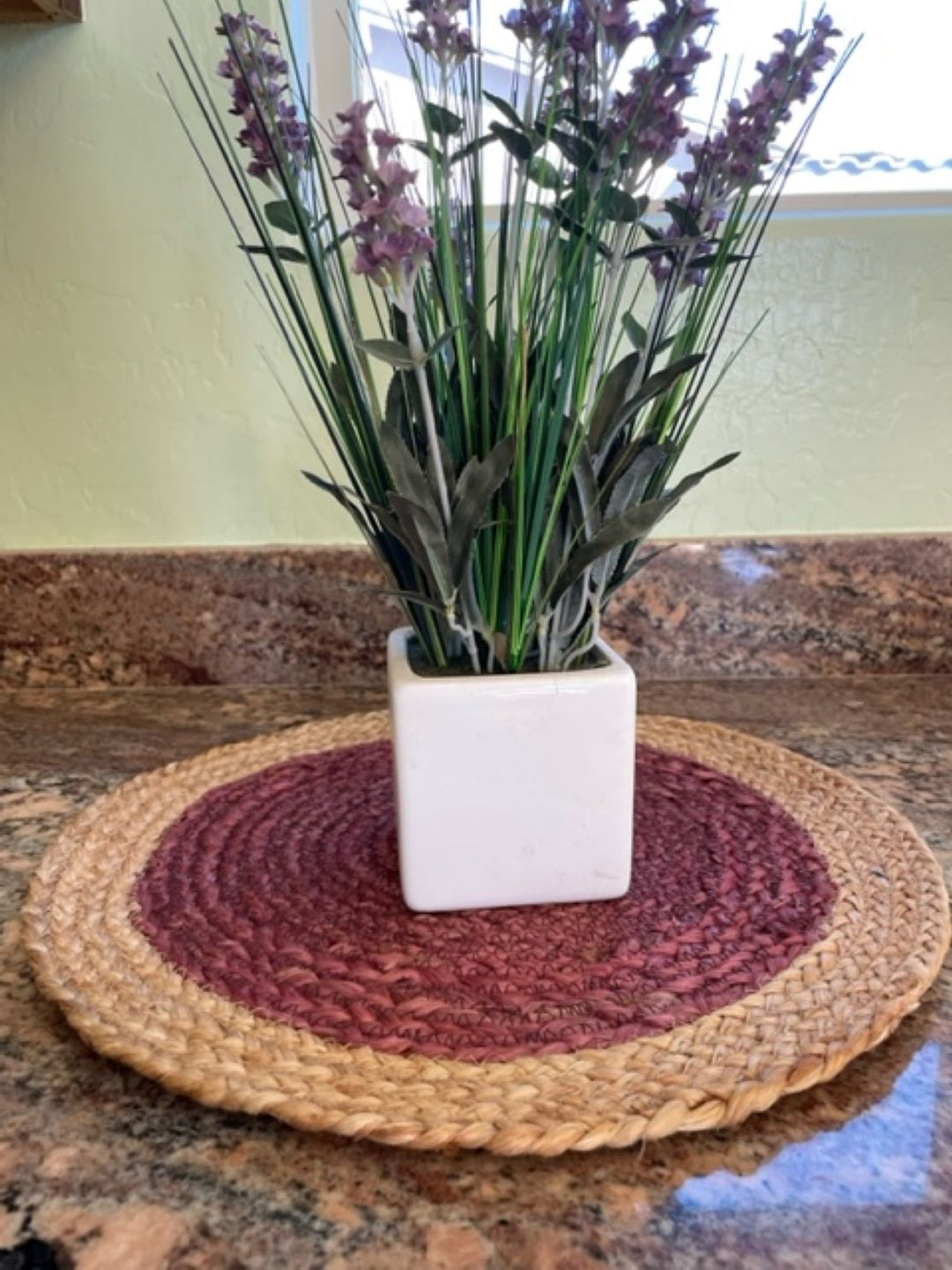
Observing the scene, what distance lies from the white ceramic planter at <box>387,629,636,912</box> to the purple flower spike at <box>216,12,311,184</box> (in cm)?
21

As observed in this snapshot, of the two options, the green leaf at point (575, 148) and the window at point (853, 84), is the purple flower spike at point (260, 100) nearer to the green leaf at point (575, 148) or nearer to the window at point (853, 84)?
the green leaf at point (575, 148)

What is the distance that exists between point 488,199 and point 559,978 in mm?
581

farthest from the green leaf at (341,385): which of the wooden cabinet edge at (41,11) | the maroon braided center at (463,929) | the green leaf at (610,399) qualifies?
the wooden cabinet edge at (41,11)

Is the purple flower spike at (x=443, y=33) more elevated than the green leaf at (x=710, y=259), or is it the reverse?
the purple flower spike at (x=443, y=33)

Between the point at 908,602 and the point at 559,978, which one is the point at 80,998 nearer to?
the point at 559,978

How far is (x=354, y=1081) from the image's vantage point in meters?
0.33

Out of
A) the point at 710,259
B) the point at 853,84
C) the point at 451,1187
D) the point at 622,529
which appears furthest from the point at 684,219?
the point at 853,84

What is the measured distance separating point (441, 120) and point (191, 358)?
17.4 inches

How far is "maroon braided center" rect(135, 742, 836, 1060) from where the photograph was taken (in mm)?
362

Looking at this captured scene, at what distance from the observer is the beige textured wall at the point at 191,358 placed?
0.75 metres

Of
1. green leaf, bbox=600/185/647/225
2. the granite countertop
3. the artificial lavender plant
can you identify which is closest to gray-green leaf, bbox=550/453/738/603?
the artificial lavender plant

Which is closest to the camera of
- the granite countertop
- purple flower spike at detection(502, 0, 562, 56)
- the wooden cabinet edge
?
the granite countertop

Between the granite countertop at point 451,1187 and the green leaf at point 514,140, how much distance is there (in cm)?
36

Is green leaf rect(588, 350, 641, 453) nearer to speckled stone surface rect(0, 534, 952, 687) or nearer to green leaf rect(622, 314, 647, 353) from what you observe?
green leaf rect(622, 314, 647, 353)
